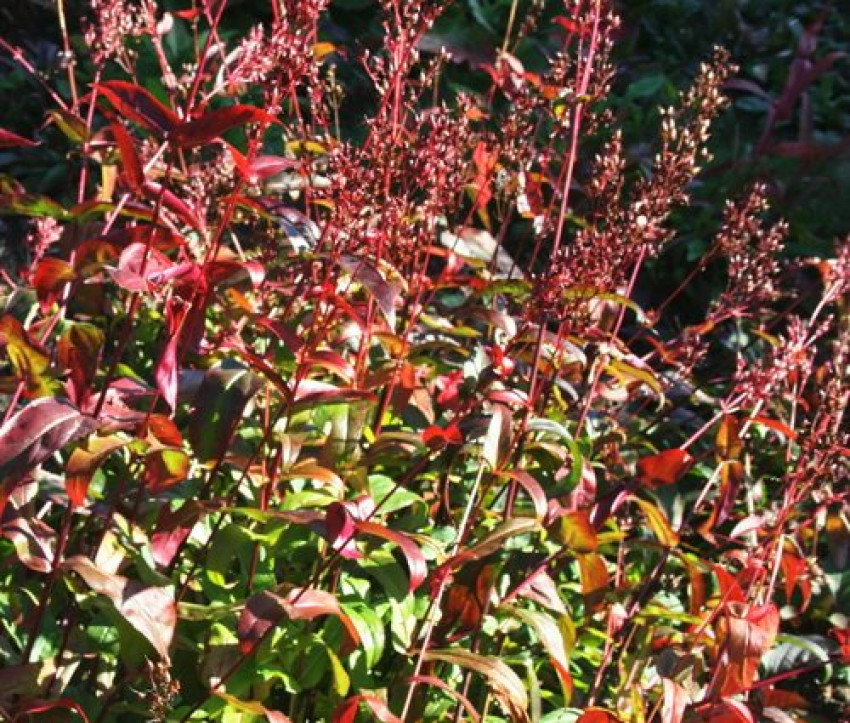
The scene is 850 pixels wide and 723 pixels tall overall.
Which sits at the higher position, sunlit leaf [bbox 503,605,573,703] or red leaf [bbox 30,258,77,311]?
red leaf [bbox 30,258,77,311]

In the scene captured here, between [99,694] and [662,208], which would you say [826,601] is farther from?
[99,694]

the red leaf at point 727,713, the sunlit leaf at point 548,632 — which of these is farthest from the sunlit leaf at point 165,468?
the red leaf at point 727,713

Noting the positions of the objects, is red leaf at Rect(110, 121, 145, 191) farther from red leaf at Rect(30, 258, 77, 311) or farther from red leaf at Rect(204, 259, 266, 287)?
red leaf at Rect(30, 258, 77, 311)

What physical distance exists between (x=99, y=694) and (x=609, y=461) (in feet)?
4.01

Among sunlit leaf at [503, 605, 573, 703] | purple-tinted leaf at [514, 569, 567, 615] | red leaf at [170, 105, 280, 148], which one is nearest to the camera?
red leaf at [170, 105, 280, 148]

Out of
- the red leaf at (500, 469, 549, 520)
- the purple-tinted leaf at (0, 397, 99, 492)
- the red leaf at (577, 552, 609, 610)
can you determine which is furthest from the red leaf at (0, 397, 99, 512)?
the red leaf at (577, 552, 609, 610)

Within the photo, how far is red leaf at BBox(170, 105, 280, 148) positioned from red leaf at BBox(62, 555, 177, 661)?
651 millimetres

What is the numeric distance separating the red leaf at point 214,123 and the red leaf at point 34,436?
1.35ft

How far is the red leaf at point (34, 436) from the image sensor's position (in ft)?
5.91

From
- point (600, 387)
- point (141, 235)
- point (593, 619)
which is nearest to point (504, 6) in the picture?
point (600, 387)

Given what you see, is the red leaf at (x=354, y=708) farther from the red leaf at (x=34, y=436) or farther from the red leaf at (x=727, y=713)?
the red leaf at (x=727, y=713)

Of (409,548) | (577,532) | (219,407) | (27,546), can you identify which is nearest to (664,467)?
(577,532)

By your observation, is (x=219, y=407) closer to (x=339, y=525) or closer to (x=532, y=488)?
(x=339, y=525)

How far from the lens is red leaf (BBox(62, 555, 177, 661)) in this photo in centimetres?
192
